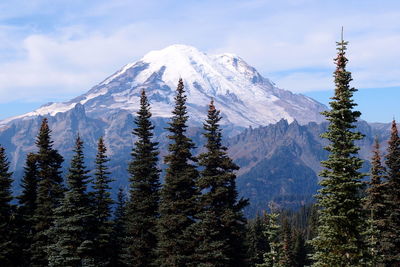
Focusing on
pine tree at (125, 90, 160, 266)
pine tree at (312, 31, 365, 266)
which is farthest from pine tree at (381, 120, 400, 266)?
pine tree at (125, 90, 160, 266)

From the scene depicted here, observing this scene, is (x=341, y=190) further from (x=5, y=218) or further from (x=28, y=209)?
(x=28, y=209)

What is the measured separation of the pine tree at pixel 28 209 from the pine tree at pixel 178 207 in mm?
16270

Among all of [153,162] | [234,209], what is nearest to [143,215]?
[153,162]

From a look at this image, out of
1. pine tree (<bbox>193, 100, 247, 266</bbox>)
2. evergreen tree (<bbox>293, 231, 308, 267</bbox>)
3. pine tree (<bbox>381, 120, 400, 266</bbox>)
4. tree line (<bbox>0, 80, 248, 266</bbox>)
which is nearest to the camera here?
pine tree (<bbox>193, 100, 247, 266</bbox>)

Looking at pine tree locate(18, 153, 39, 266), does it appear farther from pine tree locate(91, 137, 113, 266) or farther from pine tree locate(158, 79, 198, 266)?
pine tree locate(158, 79, 198, 266)

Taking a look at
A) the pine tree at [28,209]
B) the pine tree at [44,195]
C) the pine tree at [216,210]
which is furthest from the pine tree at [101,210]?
the pine tree at [216,210]

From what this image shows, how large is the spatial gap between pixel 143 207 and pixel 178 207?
24.4 ft

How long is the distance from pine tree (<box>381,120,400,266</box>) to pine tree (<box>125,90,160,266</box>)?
24.1 metres

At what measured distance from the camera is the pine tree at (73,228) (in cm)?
4875

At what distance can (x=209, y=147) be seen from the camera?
4638 cm

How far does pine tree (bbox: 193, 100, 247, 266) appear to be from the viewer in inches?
1740

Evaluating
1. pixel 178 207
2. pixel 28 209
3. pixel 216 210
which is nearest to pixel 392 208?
pixel 216 210

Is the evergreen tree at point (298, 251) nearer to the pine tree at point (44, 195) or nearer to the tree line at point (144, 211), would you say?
the tree line at point (144, 211)

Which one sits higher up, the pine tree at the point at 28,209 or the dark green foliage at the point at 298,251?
the pine tree at the point at 28,209
